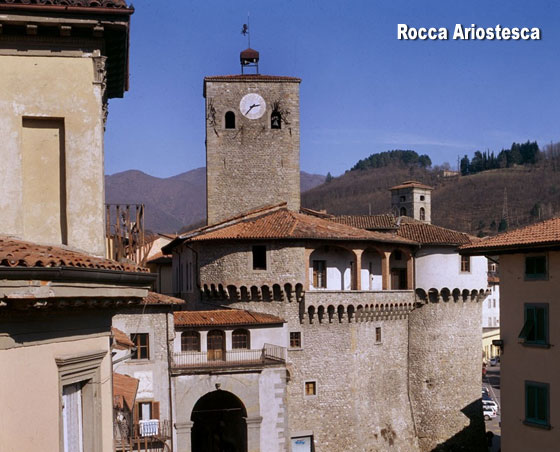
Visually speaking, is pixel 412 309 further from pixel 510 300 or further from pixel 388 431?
pixel 510 300

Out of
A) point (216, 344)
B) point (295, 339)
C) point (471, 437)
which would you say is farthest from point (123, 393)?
point (471, 437)

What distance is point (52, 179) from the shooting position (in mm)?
10555

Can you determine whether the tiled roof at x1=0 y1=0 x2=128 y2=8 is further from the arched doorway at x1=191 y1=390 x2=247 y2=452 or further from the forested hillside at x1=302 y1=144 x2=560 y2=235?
the forested hillside at x1=302 y1=144 x2=560 y2=235

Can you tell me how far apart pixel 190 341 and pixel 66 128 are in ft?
93.7

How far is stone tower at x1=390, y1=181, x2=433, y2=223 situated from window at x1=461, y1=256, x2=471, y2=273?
37886mm

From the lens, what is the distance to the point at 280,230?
39.9m

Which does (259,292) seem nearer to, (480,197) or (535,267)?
(535,267)

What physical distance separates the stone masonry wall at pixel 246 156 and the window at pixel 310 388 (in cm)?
1209

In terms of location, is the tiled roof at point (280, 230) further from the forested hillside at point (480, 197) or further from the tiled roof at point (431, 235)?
the forested hillside at point (480, 197)

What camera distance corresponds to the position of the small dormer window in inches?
1943

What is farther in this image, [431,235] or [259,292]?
[431,235]

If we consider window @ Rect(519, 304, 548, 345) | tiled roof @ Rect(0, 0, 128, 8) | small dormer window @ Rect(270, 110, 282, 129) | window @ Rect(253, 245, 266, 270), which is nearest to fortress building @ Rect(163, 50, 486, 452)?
window @ Rect(253, 245, 266, 270)

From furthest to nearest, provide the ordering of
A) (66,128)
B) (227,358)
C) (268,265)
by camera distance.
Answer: (268,265) → (227,358) → (66,128)

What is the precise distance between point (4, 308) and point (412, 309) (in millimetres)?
38969
